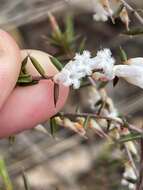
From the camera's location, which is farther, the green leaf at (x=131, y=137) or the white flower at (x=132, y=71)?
the green leaf at (x=131, y=137)

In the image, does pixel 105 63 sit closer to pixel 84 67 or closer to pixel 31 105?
pixel 84 67

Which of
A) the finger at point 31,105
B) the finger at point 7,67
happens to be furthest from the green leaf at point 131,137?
the finger at point 7,67

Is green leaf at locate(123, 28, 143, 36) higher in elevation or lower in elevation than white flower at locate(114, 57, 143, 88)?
higher

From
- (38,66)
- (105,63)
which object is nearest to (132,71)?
(105,63)

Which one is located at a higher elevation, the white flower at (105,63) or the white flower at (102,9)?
the white flower at (102,9)

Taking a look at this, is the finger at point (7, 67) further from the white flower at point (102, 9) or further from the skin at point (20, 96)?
the white flower at point (102, 9)

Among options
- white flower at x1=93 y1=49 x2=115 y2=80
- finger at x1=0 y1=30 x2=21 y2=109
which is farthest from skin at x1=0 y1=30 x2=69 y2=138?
white flower at x1=93 y1=49 x2=115 y2=80

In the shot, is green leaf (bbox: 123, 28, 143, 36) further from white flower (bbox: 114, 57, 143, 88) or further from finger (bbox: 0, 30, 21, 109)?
finger (bbox: 0, 30, 21, 109)
